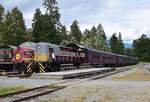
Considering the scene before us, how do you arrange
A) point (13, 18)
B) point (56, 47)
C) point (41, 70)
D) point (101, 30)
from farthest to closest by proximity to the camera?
point (101, 30) → point (13, 18) → point (56, 47) → point (41, 70)

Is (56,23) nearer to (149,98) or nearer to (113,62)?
(113,62)

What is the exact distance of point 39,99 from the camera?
52.9 feet

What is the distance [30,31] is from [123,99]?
280 feet

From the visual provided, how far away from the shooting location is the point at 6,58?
4406 centimetres

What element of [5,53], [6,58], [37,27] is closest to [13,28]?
[37,27]

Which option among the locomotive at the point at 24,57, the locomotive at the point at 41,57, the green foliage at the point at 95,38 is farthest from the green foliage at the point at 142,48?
the locomotive at the point at 24,57

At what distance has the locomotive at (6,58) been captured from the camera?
44000 millimetres

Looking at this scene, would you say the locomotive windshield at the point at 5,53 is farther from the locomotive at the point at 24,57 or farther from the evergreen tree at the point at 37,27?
the evergreen tree at the point at 37,27

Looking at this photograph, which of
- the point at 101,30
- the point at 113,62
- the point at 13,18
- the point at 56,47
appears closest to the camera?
the point at 56,47

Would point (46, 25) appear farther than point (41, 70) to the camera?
Yes

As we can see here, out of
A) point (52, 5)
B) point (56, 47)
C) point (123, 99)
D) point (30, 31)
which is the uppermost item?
point (52, 5)

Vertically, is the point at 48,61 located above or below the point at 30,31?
below

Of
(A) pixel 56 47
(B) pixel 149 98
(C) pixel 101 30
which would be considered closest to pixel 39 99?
(B) pixel 149 98

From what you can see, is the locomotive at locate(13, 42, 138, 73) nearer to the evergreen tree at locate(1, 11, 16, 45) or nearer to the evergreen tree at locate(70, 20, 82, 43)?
the evergreen tree at locate(1, 11, 16, 45)
